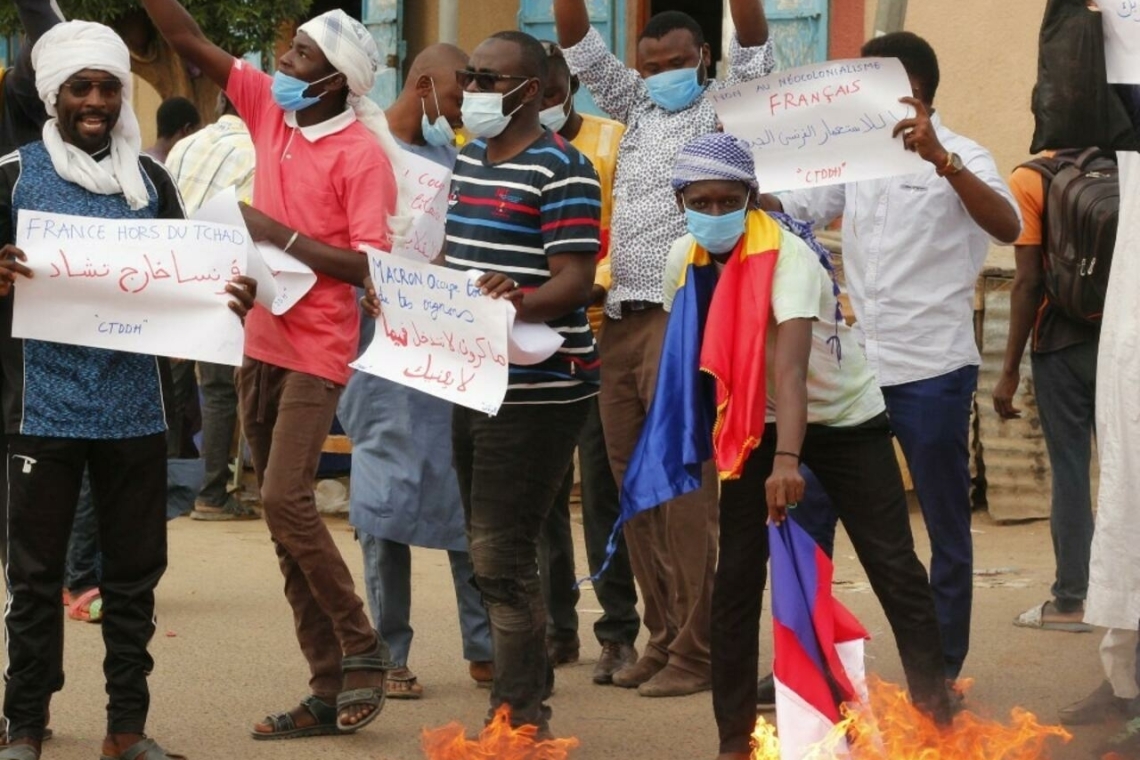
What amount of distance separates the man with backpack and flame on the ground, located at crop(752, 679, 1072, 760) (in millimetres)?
2317

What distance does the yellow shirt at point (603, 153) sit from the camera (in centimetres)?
684

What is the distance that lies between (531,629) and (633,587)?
1512mm

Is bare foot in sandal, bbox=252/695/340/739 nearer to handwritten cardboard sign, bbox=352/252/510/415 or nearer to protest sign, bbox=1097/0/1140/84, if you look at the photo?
handwritten cardboard sign, bbox=352/252/510/415

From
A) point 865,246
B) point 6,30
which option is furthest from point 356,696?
point 6,30

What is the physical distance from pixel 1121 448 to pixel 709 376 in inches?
52.6

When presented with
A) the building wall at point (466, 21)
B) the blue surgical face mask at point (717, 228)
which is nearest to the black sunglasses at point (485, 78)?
the blue surgical face mask at point (717, 228)

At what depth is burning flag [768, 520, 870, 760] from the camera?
494 centimetres

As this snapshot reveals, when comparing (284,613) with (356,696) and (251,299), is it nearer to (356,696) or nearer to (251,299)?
(356,696)

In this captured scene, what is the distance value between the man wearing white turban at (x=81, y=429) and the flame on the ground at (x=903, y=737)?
1.80 m

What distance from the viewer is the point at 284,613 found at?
779 cm

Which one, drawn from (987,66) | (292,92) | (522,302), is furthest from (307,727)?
(987,66)

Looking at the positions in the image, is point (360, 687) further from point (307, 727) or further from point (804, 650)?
point (804, 650)

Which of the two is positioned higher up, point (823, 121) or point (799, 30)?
point (823, 121)

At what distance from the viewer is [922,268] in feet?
20.1
